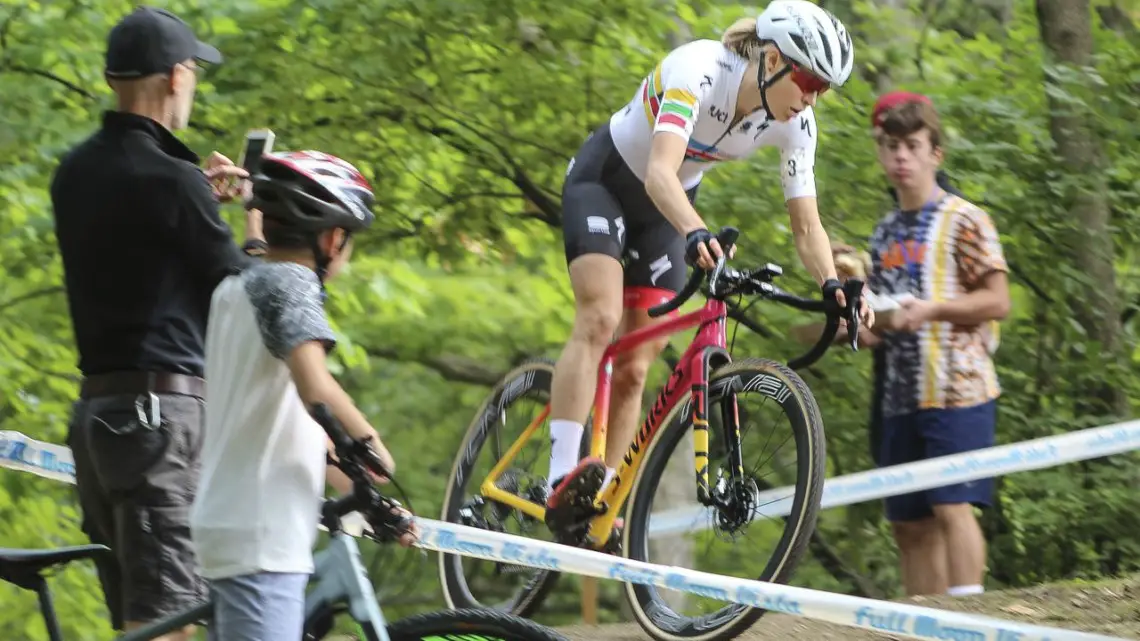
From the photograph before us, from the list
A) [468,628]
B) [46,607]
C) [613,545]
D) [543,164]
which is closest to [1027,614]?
[613,545]

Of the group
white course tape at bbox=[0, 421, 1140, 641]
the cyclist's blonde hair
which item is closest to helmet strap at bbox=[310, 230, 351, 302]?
white course tape at bbox=[0, 421, 1140, 641]

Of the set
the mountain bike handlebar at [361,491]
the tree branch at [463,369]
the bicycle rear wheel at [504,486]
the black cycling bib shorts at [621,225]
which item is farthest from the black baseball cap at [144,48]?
the tree branch at [463,369]

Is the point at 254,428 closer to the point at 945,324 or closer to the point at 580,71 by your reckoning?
the point at 945,324

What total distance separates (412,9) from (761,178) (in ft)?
8.05

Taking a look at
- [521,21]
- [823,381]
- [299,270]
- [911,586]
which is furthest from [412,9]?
[299,270]

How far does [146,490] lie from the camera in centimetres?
414

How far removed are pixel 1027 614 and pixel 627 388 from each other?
5.64ft

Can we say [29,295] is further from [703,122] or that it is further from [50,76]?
[703,122]

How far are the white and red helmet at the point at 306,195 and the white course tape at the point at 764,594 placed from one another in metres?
0.98

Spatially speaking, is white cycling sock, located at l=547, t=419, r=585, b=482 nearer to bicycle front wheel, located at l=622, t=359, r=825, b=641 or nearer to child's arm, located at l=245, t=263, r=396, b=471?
bicycle front wheel, located at l=622, t=359, r=825, b=641

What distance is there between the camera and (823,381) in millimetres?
9938

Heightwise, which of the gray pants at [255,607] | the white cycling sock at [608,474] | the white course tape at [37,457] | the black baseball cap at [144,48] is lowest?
the white course tape at [37,457]

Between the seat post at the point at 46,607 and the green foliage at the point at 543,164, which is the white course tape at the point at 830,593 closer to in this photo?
the seat post at the point at 46,607

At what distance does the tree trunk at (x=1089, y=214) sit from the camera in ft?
27.9
